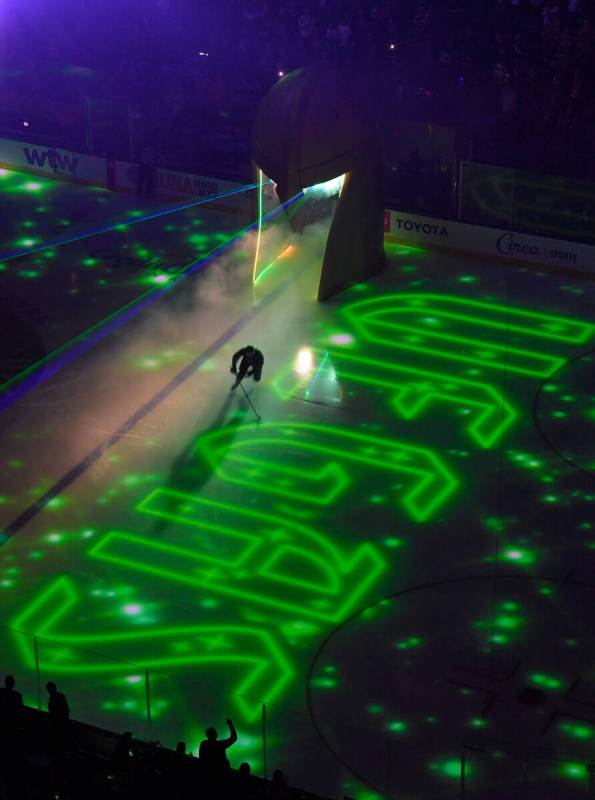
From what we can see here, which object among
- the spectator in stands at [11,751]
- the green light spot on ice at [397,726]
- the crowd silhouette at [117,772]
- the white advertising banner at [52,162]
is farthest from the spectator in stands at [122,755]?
the white advertising banner at [52,162]

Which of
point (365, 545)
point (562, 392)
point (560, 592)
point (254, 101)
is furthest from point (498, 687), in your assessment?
point (254, 101)

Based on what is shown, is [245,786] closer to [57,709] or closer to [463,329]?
[57,709]

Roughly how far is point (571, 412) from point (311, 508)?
3888 millimetres

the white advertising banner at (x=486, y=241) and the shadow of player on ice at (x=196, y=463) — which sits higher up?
the white advertising banner at (x=486, y=241)

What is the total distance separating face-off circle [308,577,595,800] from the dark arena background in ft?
0.12

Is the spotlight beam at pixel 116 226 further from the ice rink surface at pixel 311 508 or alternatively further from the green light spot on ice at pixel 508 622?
the green light spot on ice at pixel 508 622

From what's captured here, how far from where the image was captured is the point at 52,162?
2700 cm

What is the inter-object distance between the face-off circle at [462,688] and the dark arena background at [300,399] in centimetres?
4

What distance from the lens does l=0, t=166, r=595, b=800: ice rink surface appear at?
1310 cm

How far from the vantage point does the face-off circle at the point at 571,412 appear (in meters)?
17.5

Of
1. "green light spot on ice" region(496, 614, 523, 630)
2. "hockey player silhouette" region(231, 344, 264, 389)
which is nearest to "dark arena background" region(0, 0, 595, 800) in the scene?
"green light spot on ice" region(496, 614, 523, 630)

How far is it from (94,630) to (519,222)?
10.9 m

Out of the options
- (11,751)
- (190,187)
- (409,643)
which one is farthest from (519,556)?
(190,187)

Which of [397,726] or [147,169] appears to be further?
[147,169]
